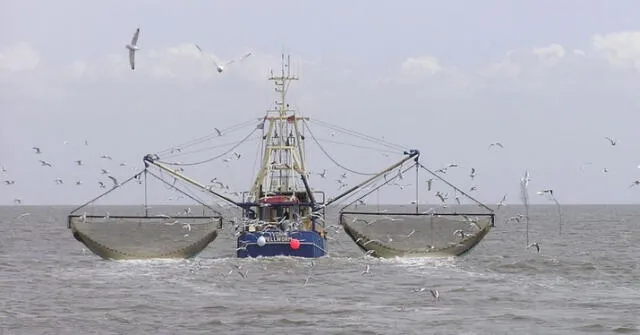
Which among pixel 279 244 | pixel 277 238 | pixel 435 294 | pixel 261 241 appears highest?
pixel 277 238

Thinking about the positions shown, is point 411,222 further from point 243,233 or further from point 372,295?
point 372,295

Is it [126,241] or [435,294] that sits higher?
[126,241]

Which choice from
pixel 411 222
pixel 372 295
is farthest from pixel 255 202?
pixel 411 222

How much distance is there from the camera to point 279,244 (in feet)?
154

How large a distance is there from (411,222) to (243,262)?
59.5m

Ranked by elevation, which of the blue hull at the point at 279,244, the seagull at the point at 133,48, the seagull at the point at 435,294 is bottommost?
the seagull at the point at 435,294

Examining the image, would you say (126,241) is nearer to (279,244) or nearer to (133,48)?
(279,244)

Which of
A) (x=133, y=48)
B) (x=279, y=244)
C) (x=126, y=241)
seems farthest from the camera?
(x=126, y=241)

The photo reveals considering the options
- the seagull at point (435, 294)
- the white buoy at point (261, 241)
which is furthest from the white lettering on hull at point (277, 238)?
the seagull at point (435, 294)

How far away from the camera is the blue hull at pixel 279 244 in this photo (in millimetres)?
47031

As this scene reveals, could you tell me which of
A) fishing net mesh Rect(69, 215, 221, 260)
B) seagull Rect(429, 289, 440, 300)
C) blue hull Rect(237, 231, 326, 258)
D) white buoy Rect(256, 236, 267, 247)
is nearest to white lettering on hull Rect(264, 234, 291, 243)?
blue hull Rect(237, 231, 326, 258)

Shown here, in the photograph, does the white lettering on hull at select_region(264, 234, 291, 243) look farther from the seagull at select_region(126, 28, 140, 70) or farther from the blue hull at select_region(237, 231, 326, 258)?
the seagull at select_region(126, 28, 140, 70)

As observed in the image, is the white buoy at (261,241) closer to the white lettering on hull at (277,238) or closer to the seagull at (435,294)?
the white lettering on hull at (277,238)

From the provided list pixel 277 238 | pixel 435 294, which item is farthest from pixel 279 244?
pixel 435 294
